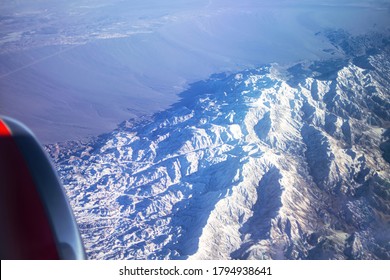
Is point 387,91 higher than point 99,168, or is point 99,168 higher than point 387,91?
point 387,91

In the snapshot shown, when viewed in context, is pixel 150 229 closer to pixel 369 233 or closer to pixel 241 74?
pixel 369 233

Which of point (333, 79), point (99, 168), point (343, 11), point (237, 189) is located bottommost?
point (99, 168)

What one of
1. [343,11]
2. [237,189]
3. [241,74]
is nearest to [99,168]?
[237,189]

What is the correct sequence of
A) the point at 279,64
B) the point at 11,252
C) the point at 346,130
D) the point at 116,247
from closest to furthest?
1. the point at 11,252
2. the point at 116,247
3. the point at 346,130
4. the point at 279,64

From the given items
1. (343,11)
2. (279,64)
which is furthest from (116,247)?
(343,11)

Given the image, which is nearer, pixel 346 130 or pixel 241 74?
pixel 346 130

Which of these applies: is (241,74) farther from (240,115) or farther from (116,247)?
(116,247)

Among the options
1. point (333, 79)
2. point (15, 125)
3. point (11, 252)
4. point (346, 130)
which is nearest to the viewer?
point (11, 252)
